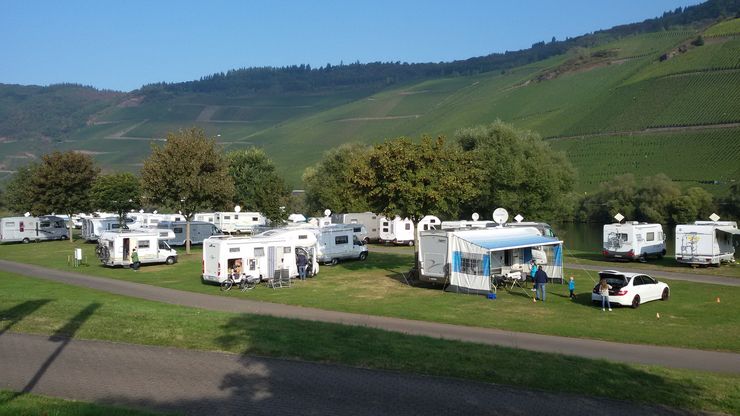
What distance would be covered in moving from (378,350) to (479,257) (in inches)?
468

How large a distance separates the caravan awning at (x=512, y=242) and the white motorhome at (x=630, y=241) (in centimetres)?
1067

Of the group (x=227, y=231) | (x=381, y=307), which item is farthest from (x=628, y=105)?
(x=381, y=307)

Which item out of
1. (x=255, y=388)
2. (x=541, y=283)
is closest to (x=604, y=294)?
(x=541, y=283)

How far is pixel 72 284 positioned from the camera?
2703 centimetres

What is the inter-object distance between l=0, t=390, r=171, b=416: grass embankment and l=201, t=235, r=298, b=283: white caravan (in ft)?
55.1

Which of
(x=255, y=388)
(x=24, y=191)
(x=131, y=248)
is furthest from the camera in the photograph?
(x=24, y=191)

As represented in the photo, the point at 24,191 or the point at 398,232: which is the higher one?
the point at 24,191

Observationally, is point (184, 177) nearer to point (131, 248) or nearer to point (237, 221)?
point (131, 248)

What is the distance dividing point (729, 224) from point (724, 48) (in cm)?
11031

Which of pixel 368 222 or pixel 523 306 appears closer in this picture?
pixel 523 306

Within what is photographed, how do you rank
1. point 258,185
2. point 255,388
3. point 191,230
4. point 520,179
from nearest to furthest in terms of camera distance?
point 255,388, point 191,230, point 520,179, point 258,185

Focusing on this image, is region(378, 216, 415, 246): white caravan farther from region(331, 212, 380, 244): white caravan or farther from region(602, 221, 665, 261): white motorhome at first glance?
region(602, 221, 665, 261): white motorhome

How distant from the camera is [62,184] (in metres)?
53.0

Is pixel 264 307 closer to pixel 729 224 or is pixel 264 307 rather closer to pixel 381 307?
pixel 381 307
